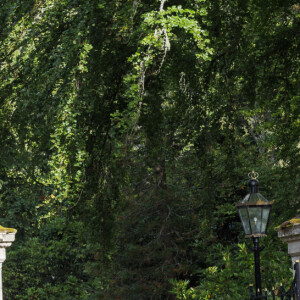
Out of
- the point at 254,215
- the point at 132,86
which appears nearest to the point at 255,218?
the point at 254,215

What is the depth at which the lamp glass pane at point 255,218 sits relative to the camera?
6.03 meters

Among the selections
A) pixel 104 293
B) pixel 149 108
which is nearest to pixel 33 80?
pixel 149 108

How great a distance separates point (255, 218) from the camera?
19.9ft

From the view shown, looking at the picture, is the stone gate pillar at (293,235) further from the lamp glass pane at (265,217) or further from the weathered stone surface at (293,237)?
the lamp glass pane at (265,217)

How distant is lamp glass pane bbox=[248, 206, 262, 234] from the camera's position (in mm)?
6031

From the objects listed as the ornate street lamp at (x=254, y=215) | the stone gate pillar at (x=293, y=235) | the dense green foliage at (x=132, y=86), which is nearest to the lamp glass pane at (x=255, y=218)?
the ornate street lamp at (x=254, y=215)

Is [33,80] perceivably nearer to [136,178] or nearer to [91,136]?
[91,136]

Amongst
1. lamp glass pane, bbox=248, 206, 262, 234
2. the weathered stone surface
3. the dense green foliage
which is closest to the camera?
the weathered stone surface

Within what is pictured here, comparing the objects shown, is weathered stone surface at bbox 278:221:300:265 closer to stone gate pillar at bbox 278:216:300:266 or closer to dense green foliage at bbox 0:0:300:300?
stone gate pillar at bbox 278:216:300:266

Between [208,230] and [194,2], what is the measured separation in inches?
196

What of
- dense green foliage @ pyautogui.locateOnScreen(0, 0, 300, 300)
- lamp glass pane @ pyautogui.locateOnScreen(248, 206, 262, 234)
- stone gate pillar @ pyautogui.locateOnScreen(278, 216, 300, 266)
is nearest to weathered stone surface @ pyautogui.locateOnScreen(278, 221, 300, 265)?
stone gate pillar @ pyautogui.locateOnScreen(278, 216, 300, 266)

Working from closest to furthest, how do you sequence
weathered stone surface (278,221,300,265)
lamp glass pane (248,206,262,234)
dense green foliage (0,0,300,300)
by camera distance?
weathered stone surface (278,221,300,265) < lamp glass pane (248,206,262,234) < dense green foliage (0,0,300,300)

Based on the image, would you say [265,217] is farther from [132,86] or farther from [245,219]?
[132,86]

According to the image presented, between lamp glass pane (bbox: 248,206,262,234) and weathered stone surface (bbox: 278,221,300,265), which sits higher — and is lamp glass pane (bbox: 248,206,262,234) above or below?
above
